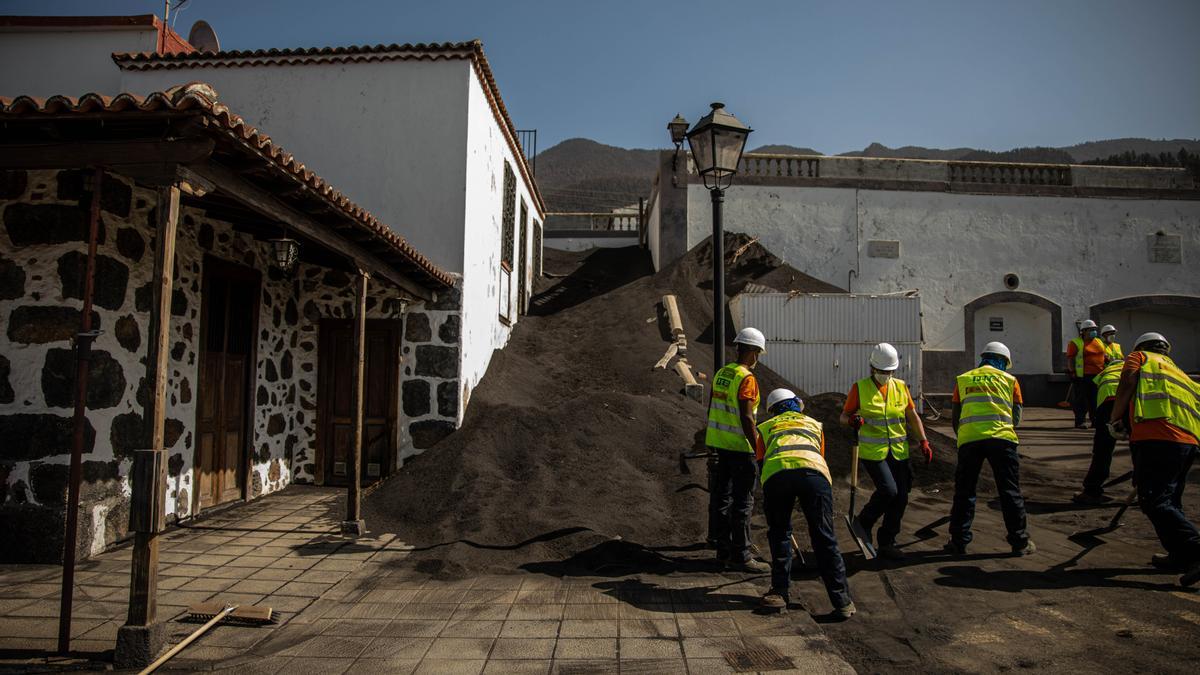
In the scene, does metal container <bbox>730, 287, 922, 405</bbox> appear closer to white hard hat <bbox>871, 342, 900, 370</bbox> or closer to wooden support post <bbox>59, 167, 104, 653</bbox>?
white hard hat <bbox>871, 342, 900, 370</bbox>

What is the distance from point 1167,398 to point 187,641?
7014 mm

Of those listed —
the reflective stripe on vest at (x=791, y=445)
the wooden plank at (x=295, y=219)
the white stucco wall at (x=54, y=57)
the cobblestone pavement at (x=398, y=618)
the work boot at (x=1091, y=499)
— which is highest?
the white stucco wall at (x=54, y=57)

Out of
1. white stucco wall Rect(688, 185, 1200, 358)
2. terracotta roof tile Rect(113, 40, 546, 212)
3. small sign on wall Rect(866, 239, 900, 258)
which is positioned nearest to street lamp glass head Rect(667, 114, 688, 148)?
white stucco wall Rect(688, 185, 1200, 358)

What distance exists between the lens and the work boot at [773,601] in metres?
4.75

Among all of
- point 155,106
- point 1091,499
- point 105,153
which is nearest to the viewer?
point 155,106

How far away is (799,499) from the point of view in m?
4.85

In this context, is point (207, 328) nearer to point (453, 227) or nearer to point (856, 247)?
point (453, 227)

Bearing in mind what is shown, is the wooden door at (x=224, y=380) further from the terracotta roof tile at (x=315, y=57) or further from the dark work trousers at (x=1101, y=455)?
the dark work trousers at (x=1101, y=455)

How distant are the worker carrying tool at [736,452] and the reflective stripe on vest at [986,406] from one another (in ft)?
6.27

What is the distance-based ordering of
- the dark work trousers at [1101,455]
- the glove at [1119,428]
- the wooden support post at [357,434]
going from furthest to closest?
the dark work trousers at [1101,455] → the wooden support post at [357,434] → the glove at [1119,428]

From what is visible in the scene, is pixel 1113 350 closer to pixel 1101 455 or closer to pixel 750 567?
pixel 1101 455

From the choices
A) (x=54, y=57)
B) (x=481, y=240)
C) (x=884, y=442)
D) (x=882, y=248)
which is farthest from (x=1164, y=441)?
(x=54, y=57)

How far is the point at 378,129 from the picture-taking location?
32.9ft

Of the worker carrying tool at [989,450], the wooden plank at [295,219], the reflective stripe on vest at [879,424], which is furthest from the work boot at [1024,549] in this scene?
the wooden plank at [295,219]
